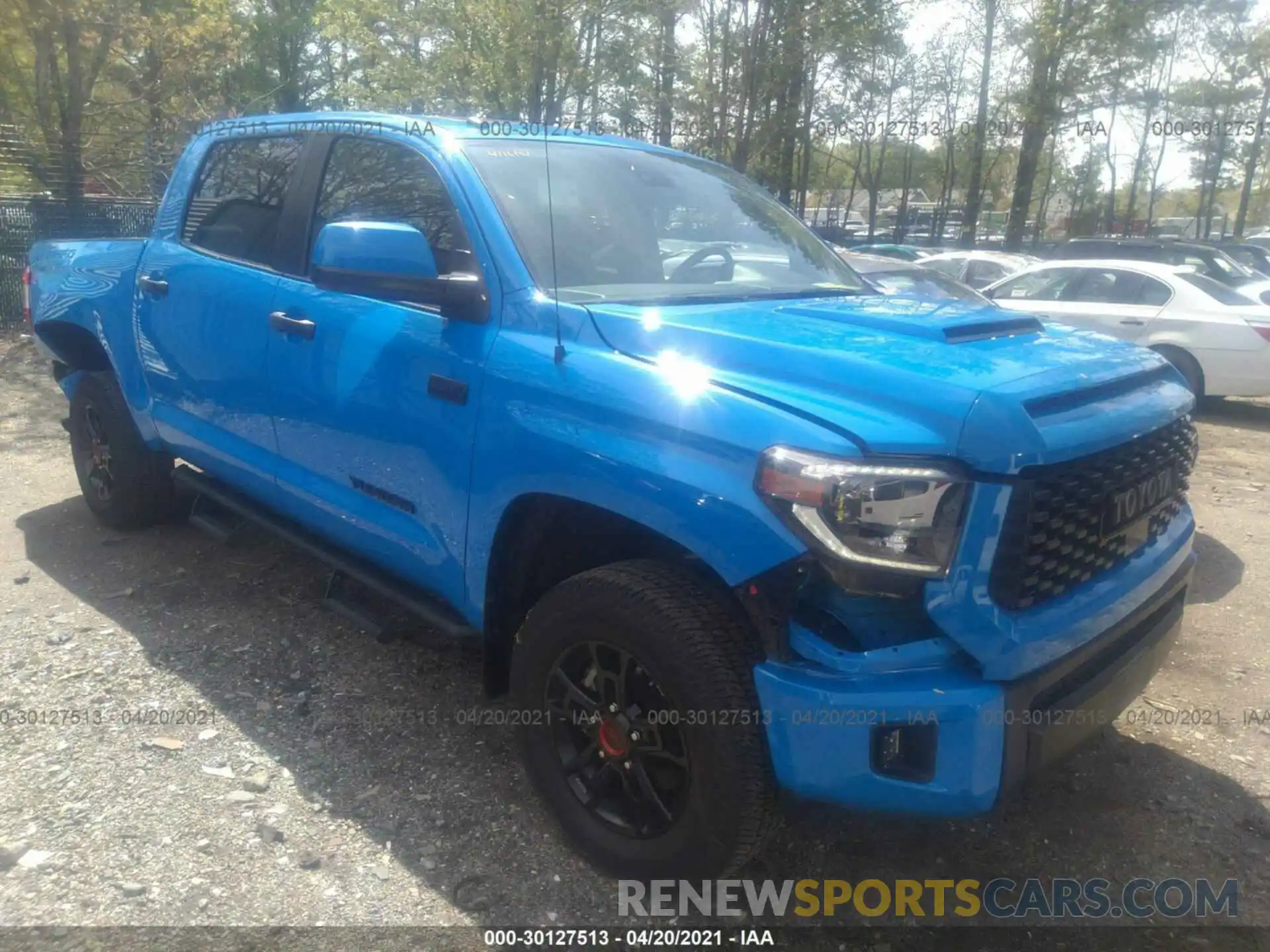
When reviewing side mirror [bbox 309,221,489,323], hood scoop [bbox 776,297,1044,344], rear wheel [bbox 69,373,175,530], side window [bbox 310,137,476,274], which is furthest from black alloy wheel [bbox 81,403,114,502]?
hood scoop [bbox 776,297,1044,344]

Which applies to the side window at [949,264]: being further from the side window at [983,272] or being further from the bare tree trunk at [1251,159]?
the bare tree trunk at [1251,159]

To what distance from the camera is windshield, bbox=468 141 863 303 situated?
3092 mm

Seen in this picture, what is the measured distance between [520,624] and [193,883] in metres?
1.10

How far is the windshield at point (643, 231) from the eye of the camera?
3.09m

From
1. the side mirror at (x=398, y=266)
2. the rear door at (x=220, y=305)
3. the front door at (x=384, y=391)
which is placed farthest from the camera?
the rear door at (x=220, y=305)

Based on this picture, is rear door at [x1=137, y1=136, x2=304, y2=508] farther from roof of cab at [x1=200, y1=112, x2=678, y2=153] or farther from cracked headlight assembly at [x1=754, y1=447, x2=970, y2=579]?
cracked headlight assembly at [x1=754, y1=447, x2=970, y2=579]

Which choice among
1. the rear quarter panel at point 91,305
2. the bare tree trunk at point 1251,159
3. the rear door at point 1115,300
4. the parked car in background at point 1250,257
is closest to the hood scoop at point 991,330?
the rear quarter panel at point 91,305

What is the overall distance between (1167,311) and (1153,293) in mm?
301

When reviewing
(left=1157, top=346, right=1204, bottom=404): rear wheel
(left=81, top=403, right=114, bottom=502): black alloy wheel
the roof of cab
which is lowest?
(left=81, top=403, right=114, bottom=502): black alloy wheel

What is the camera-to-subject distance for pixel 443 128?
11.2 feet

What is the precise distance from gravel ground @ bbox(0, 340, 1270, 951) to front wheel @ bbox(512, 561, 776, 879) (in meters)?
0.23

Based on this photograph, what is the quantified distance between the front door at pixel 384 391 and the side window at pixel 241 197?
326mm

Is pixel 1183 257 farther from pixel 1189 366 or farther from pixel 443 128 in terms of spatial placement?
pixel 443 128

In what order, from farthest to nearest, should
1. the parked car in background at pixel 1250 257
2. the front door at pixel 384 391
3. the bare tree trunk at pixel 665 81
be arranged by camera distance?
1. the parked car in background at pixel 1250 257
2. the bare tree trunk at pixel 665 81
3. the front door at pixel 384 391
